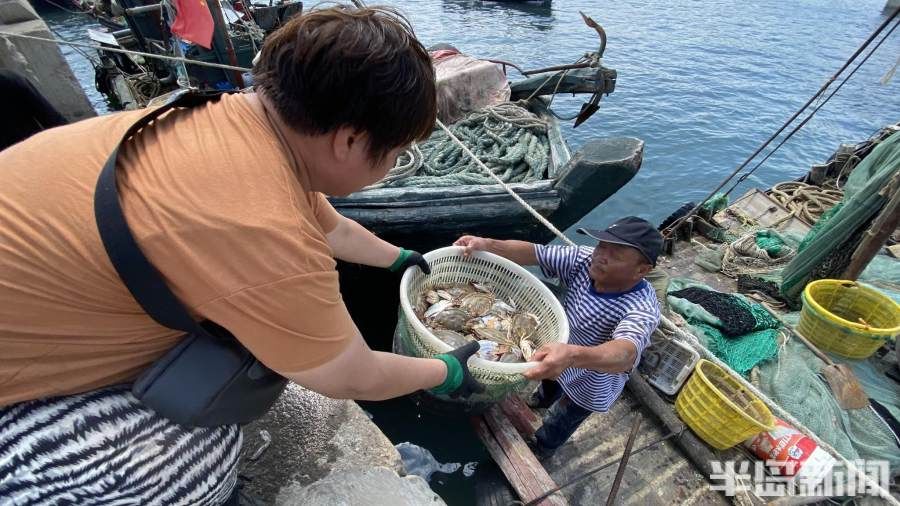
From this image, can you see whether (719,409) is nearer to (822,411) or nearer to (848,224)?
(822,411)

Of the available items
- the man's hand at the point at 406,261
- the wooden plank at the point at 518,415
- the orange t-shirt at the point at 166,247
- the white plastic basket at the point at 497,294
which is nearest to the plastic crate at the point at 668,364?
the wooden plank at the point at 518,415

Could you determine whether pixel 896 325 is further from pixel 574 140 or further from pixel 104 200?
pixel 574 140

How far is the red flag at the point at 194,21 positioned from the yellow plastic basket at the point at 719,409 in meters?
7.29

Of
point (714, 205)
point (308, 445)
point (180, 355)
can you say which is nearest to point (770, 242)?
point (714, 205)

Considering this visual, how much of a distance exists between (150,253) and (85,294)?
211 mm

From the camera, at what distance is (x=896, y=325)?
427 centimetres

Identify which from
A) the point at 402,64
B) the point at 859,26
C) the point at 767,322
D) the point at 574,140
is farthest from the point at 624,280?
the point at 859,26

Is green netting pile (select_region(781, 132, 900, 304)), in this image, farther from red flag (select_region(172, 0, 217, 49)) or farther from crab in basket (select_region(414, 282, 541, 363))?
red flag (select_region(172, 0, 217, 49))

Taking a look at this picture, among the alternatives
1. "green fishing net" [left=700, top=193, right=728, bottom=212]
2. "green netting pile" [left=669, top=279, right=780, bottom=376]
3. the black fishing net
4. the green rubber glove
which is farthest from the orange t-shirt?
"green fishing net" [left=700, top=193, right=728, bottom=212]

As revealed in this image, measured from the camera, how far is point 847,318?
468 cm

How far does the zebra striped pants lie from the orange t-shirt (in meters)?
0.07

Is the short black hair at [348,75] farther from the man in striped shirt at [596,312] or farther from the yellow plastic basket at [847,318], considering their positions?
the yellow plastic basket at [847,318]

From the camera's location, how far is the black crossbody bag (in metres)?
0.96

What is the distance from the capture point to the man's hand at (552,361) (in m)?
2.24
